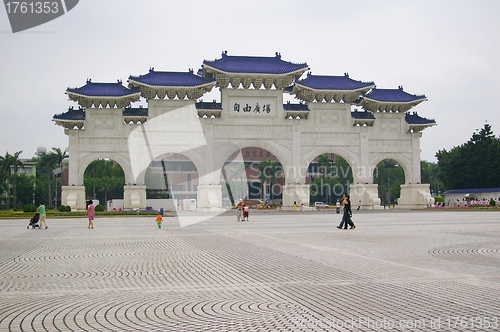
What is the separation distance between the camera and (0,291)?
6812 mm

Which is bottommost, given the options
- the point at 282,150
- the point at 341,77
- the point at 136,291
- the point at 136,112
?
the point at 136,291

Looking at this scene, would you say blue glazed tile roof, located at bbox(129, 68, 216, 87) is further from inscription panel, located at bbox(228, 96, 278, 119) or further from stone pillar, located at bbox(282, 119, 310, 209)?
stone pillar, located at bbox(282, 119, 310, 209)

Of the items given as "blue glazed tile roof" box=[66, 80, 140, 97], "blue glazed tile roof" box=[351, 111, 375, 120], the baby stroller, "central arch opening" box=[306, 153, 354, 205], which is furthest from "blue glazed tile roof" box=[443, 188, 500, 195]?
the baby stroller

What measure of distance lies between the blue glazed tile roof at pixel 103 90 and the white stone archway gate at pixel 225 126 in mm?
84

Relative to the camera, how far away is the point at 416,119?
153 ft

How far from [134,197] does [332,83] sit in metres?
20.4

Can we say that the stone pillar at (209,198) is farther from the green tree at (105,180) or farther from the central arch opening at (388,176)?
the central arch opening at (388,176)

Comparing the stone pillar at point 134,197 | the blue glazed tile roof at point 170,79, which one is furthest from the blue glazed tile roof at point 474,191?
the stone pillar at point 134,197

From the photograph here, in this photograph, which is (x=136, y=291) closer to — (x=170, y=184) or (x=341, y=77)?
(x=341, y=77)

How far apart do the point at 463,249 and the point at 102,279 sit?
26.0ft

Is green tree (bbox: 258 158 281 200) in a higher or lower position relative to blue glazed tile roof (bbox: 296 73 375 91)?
lower

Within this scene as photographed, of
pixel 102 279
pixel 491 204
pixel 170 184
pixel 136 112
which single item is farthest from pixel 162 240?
pixel 170 184

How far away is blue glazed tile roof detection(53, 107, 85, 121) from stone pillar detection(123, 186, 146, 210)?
7.03 m

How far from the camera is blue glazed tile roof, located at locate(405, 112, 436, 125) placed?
152ft
